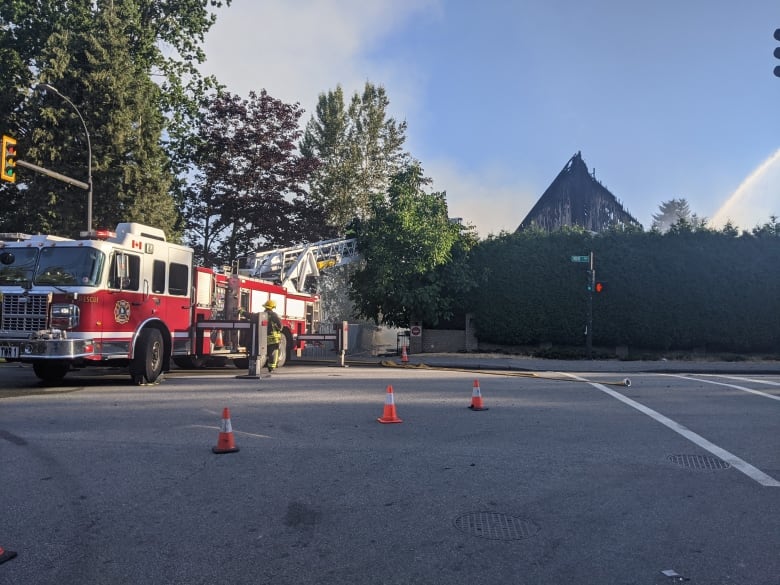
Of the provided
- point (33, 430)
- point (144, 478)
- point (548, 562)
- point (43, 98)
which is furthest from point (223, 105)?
point (548, 562)

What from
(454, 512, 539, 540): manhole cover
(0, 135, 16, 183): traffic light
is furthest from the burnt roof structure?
(454, 512, 539, 540): manhole cover

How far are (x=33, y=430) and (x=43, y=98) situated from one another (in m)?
21.4

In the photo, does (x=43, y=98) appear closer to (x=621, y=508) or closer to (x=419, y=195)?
(x=419, y=195)

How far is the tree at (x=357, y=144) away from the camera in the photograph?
133ft

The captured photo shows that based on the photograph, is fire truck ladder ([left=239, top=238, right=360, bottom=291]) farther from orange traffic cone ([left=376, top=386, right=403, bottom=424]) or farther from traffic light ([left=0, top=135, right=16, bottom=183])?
orange traffic cone ([left=376, top=386, right=403, bottom=424])

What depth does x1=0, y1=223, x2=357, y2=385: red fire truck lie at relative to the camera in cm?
1152

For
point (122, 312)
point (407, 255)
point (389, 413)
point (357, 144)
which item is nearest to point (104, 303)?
point (122, 312)

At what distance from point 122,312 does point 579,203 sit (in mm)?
42277

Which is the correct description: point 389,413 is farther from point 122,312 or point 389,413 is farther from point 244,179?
point 244,179

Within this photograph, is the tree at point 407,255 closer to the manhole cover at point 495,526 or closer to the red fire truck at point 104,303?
the red fire truck at point 104,303

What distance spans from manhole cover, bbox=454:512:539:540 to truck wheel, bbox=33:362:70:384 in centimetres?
1036

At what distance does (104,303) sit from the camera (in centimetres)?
1189

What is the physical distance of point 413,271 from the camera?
25.7m

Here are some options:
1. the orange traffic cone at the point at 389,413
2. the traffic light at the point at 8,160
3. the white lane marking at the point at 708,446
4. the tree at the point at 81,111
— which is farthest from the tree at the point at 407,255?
the orange traffic cone at the point at 389,413
